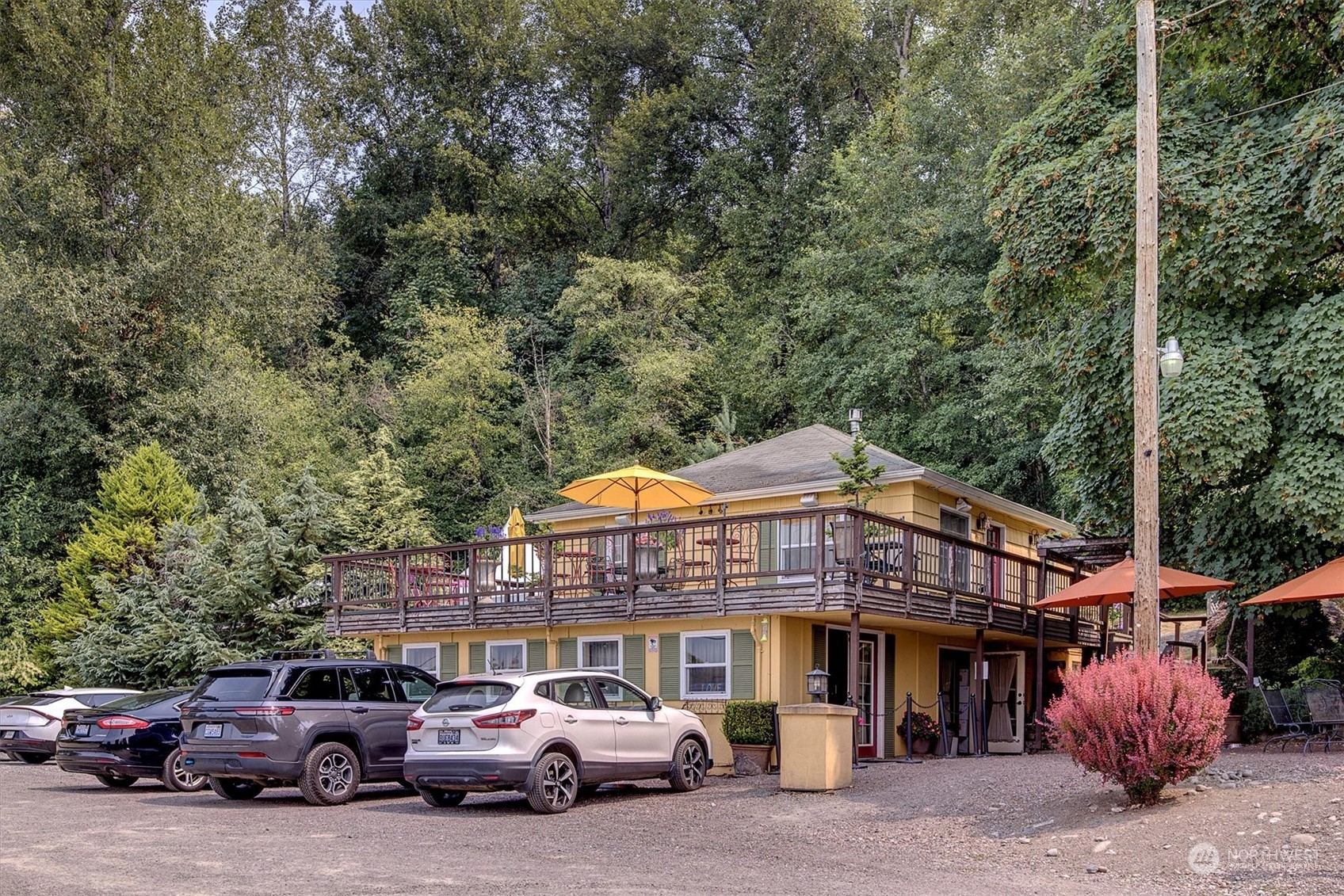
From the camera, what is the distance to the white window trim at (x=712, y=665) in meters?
19.3

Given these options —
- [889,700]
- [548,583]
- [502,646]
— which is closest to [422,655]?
[502,646]

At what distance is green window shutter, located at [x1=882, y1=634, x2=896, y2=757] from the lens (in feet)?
69.5

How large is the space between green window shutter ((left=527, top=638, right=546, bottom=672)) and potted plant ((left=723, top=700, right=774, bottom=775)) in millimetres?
4208

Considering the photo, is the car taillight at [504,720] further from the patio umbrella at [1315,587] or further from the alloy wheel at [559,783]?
the patio umbrella at [1315,587]

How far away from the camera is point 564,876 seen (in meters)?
9.67

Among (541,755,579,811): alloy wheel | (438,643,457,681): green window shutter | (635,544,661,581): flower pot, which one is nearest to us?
(541,755,579,811): alloy wheel

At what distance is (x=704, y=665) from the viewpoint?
64.3ft

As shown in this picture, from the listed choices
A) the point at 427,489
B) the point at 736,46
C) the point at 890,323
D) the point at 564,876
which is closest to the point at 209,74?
the point at 427,489

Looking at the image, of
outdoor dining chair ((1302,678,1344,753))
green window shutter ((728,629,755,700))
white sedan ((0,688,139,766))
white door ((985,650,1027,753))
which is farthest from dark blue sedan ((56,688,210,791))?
outdoor dining chair ((1302,678,1344,753))

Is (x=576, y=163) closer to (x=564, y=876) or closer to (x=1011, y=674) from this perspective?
(x=1011, y=674)

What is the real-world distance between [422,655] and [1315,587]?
47.4ft

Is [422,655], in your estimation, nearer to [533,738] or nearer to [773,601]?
[773,601]

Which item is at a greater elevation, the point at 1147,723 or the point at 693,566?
the point at 693,566
